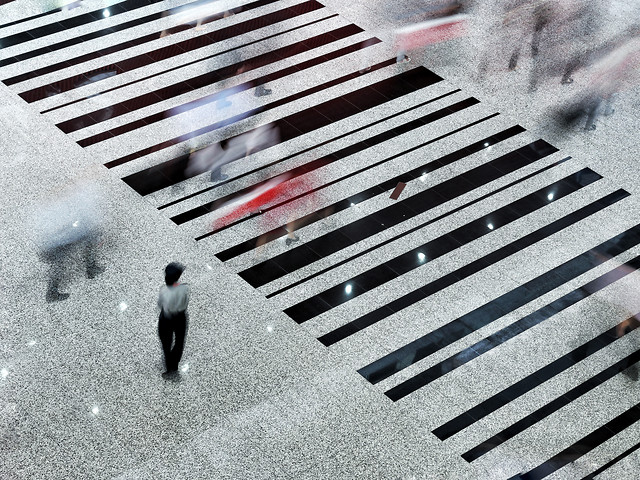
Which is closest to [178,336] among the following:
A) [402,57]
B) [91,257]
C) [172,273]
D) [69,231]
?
[172,273]

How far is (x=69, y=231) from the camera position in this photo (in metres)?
8.21

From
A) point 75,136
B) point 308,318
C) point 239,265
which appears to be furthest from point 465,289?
point 75,136

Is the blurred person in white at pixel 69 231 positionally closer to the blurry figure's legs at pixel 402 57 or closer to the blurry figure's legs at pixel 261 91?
the blurry figure's legs at pixel 261 91

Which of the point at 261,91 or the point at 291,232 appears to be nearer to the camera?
the point at 291,232

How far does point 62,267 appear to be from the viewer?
788 cm

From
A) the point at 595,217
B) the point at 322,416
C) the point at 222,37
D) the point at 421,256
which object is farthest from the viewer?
the point at 222,37

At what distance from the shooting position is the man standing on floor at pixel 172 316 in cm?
673

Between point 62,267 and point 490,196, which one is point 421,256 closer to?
point 490,196

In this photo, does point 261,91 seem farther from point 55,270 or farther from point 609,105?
point 609,105

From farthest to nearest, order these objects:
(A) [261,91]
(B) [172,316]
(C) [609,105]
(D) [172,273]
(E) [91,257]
→ (C) [609,105] → (A) [261,91] → (E) [91,257] → (B) [172,316] → (D) [172,273]

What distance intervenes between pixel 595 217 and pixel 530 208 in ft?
1.85

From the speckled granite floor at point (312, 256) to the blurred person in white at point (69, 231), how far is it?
0.05 meters

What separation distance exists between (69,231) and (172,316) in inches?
71.2

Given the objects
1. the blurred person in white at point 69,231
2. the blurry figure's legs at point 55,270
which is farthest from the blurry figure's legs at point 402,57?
the blurry figure's legs at point 55,270
